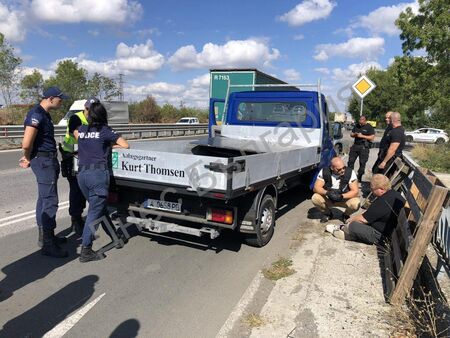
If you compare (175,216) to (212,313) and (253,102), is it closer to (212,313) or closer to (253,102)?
(212,313)

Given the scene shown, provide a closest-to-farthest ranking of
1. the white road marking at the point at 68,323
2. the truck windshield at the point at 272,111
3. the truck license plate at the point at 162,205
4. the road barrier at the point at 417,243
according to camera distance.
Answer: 1. the white road marking at the point at 68,323
2. the road barrier at the point at 417,243
3. the truck license plate at the point at 162,205
4. the truck windshield at the point at 272,111

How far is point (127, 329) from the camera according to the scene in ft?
10.5

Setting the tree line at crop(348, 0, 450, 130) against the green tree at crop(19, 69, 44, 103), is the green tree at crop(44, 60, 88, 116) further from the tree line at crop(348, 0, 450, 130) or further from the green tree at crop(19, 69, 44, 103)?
the tree line at crop(348, 0, 450, 130)

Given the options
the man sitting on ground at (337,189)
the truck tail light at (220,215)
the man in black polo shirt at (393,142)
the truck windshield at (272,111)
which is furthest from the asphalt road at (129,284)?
the man in black polo shirt at (393,142)

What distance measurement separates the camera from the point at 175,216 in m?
4.71

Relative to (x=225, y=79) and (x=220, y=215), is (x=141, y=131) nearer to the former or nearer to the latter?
(x=225, y=79)

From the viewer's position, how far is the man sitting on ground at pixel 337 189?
19.8ft

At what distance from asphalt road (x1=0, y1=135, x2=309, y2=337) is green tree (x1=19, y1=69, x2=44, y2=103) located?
29.8 meters

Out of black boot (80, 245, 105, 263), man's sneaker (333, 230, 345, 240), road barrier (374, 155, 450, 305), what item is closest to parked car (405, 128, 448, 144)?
man's sneaker (333, 230, 345, 240)

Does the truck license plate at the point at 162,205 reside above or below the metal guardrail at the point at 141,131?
above

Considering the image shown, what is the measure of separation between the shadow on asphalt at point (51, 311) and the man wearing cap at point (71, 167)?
1.61 meters

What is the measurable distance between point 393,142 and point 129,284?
21.2ft

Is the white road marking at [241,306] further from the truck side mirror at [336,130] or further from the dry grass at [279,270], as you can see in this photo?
the truck side mirror at [336,130]

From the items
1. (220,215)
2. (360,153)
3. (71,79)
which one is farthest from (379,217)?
(71,79)
